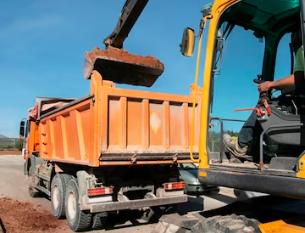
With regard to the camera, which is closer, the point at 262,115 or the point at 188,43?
the point at 262,115

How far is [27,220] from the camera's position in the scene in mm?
9797

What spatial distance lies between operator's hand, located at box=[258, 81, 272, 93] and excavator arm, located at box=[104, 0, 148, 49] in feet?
22.1

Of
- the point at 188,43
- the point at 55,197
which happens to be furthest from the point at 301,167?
the point at 55,197

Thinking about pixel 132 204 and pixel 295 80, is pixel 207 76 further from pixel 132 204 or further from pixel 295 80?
pixel 132 204

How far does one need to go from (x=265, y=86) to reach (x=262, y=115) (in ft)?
Answer: 0.82

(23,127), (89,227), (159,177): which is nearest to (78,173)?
→ (89,227)

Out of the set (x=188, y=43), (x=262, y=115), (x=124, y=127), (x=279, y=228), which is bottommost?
(x=279, y=228)

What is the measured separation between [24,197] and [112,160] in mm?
6715

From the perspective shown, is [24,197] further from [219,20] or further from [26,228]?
[219,20]

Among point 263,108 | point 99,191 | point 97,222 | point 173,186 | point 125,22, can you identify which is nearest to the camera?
point 263,108

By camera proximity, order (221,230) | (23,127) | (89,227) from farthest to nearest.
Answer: (23,127) < (89,227) < (221,230)

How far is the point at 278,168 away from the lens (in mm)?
3359

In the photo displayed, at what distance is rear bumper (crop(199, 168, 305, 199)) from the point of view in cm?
301

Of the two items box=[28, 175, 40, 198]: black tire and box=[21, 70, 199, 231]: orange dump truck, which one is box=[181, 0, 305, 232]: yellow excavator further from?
box=[28, 175, 40, 198]: black tire
